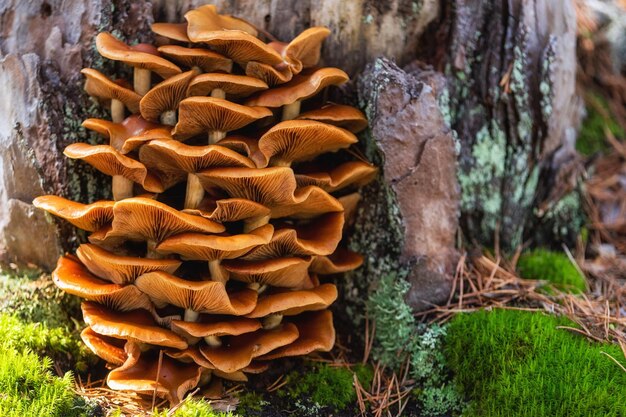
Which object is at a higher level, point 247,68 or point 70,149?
point 247,68

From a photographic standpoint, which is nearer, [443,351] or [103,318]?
[103,318]

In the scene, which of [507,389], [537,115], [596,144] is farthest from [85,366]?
[596,144]

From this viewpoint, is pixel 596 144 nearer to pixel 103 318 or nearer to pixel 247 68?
pixel 247 68

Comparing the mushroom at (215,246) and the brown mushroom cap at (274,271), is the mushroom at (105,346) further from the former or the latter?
the brown mushroom cap at (274,271)

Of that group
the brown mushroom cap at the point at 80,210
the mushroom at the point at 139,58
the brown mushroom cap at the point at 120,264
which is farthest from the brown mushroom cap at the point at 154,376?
the mushroom at the point at 139,58

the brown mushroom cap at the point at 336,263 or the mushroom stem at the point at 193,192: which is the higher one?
the mushroom stem at the point at 193,192

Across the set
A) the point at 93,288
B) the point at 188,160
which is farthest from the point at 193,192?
the point at 93,288

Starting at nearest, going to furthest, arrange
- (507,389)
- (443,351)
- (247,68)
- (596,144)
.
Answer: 1. (507,389)
2. (247,68)
3. (443,351)
4. (596,144)
